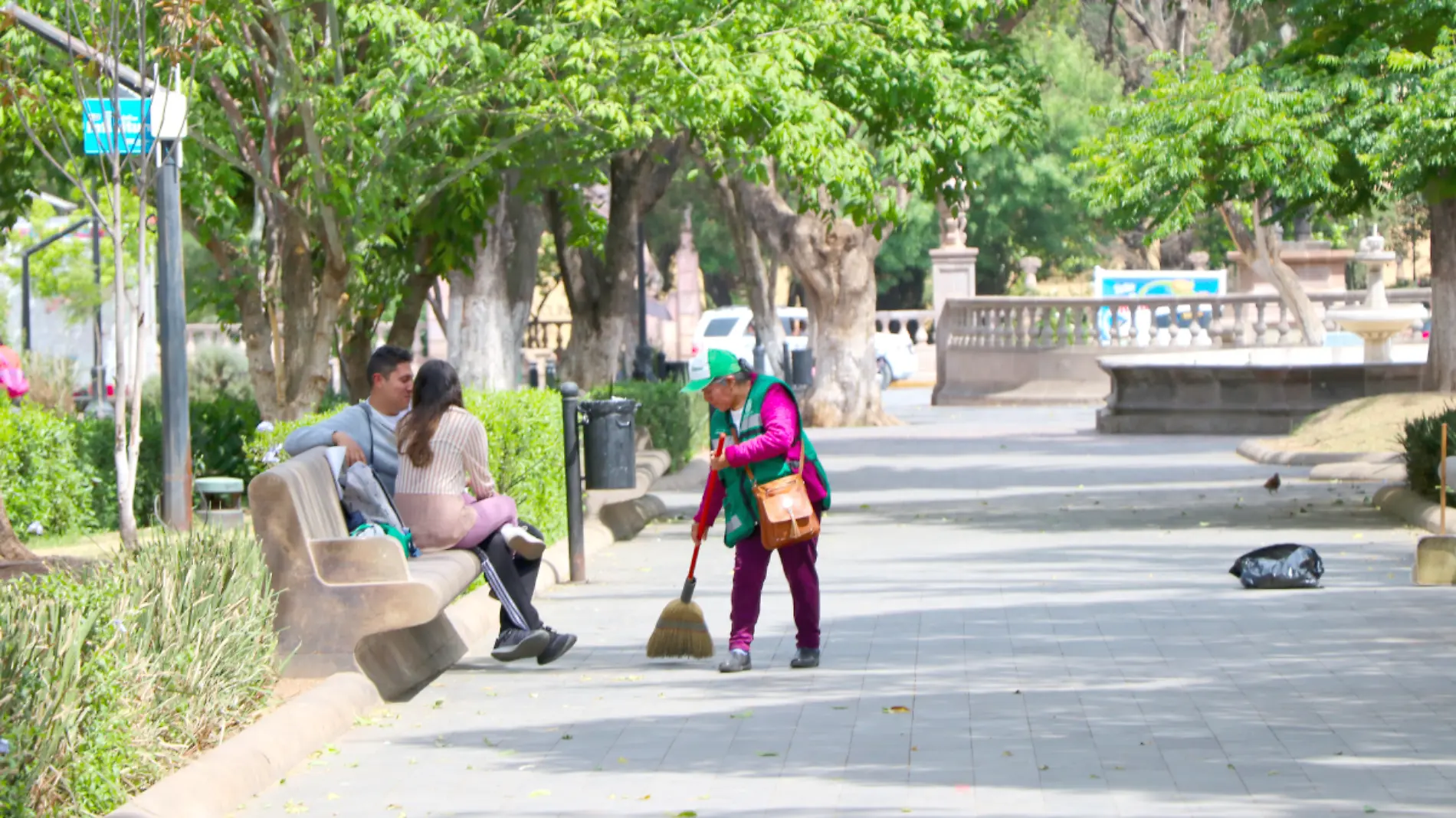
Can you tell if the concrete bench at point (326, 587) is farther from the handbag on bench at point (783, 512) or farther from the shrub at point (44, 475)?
the shrub at point (44, 475)

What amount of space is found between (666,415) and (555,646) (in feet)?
42.8

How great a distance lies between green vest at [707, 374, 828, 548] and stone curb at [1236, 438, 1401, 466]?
11434 mm

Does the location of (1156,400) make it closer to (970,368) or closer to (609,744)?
(970,368)

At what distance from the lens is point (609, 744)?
7.92 m

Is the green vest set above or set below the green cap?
below

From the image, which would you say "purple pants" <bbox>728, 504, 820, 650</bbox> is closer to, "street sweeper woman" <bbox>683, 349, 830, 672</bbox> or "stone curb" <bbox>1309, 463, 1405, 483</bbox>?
"street sweeper woman" <bbox>683, 349, 830, 672</bbox>

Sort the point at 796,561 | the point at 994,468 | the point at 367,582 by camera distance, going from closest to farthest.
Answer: the point at 367,582 → the point at 796,561 → the point at 994,468

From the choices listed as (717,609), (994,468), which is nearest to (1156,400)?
(994,468)

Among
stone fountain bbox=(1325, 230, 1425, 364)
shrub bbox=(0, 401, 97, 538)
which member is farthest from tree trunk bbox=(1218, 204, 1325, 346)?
shrub bbox=(0, 401, 97, 538)

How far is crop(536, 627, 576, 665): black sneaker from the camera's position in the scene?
391 inches

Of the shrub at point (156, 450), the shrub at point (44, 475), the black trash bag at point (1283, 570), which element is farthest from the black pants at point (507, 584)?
the shrub at point (44, 475)

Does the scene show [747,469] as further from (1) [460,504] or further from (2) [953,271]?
(2) [953,271]

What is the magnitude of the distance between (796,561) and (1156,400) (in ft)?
68.9

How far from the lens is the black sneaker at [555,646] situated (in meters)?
9.93
